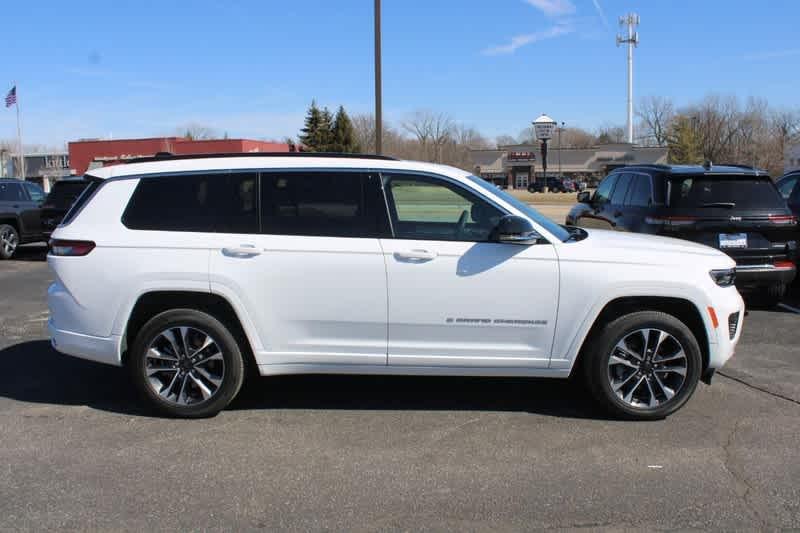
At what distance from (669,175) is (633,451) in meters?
4.57

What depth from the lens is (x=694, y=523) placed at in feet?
11.4

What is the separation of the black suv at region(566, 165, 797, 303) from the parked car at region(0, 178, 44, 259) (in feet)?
41.8

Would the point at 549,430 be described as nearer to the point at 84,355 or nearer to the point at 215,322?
the point at 215,322

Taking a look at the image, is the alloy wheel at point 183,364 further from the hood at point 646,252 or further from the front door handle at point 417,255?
the hood at point 646,252

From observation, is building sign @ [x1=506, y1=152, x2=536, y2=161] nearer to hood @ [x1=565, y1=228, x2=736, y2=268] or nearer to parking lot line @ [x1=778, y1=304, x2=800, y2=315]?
parking lot line @ [x1=778, y1=304, x2=800, y2=315]

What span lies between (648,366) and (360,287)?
6.83 feet

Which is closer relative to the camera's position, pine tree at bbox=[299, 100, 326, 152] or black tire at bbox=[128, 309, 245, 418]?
black tire at bbox=[128, 309, 245, 418]

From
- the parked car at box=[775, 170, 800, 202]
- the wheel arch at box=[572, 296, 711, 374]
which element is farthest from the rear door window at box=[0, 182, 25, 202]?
the parked car at box=[775, 170, 800, 202]

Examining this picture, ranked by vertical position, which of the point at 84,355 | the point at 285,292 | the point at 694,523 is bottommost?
the point at 694,523

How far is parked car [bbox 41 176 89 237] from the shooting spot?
13898mm

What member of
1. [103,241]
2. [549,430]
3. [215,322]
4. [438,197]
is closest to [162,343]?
[215,322]

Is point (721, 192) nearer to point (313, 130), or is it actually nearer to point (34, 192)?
point (34, 192)

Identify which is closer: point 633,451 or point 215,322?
point 633,451

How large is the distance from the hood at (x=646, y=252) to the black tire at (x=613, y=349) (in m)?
0.39
